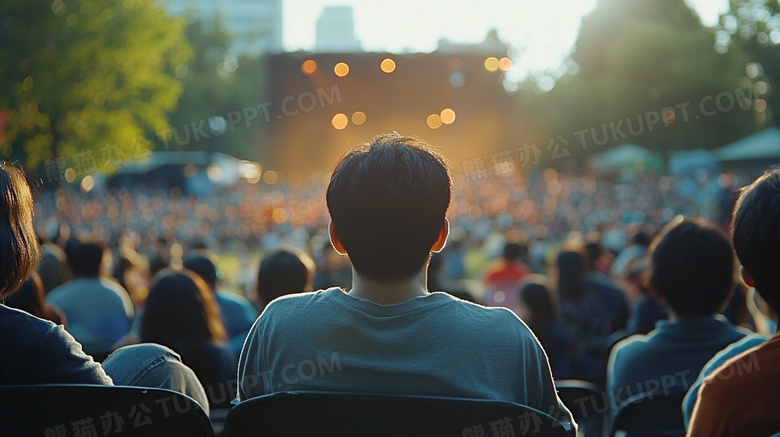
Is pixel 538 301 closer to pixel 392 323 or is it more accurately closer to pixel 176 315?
pixel 176 315

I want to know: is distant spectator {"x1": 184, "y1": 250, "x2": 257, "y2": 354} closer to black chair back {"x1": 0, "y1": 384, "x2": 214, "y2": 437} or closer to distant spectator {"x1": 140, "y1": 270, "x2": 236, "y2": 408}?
distant spectator {"x1": 140, "y1": 270, "x2": 236, "y2": 408}

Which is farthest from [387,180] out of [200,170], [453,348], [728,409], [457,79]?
[200,170]

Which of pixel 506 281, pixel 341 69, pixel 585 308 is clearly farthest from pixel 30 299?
pixel 341 69

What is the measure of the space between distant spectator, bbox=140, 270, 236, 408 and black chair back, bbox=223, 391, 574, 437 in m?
2.01

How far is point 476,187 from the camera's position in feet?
88.9

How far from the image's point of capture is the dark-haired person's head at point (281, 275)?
13.4 feet

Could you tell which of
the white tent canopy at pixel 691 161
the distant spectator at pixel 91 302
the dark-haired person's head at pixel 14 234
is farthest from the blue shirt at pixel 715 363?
the white tent canopy at pixel 691 161

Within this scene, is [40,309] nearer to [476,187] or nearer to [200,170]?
[476,187]

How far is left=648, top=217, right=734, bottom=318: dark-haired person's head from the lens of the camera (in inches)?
119

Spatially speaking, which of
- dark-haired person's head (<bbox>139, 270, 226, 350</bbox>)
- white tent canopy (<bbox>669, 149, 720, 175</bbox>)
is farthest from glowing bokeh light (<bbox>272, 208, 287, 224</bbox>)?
dark-haired person's head (<bbox>139, 270, 226, 350</bbox>)

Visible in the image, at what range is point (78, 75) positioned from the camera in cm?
1920

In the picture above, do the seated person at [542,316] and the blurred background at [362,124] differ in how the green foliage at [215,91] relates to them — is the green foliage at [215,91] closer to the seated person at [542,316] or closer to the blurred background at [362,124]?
the blurred background at [362,124]

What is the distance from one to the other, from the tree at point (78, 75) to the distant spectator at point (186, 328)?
1612 cm

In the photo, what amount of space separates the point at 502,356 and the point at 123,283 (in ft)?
20.8
